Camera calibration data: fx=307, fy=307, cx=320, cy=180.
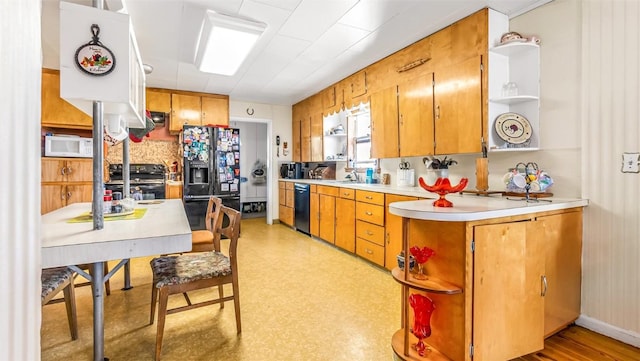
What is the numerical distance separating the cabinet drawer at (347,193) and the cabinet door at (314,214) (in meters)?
0.73

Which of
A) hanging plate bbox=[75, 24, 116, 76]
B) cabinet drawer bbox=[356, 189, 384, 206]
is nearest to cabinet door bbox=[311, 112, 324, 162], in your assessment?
cabinet drawer bbox=[356, 189, 384, 206]

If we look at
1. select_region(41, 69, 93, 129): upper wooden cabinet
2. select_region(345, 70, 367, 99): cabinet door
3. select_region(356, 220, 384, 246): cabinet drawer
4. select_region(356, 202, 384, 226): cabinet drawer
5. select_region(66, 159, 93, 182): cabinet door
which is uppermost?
select_region(345, 70, 367, 99): cabinet door

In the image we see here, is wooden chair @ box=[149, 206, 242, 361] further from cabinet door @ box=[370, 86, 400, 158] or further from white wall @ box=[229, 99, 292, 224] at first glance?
white wall @ box=[229, 99, 292, 224]

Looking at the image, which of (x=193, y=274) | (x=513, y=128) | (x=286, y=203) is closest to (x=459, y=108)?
(x=513, y=128)

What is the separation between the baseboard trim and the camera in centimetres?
199

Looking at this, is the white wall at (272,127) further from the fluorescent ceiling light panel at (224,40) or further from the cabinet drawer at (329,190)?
the fluorescent ceiling light panel at (224,40)

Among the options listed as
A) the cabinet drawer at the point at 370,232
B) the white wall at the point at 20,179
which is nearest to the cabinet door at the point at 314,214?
the cabinet drawer at the point at 370,232

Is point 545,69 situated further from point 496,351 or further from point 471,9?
point 496,351

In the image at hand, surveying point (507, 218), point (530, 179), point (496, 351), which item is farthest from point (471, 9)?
point (496, 351)

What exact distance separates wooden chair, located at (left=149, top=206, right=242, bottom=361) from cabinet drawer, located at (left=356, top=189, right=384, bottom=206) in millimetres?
1737

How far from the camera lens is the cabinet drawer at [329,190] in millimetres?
4199

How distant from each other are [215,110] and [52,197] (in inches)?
104

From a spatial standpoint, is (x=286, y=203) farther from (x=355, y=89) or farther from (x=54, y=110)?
(x=54, y=110)

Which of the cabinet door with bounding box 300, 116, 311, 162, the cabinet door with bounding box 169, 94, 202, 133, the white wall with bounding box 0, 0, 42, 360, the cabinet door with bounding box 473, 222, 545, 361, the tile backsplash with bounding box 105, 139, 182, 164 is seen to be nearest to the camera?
the white wall with bounding box 0, 0, 42, 360
